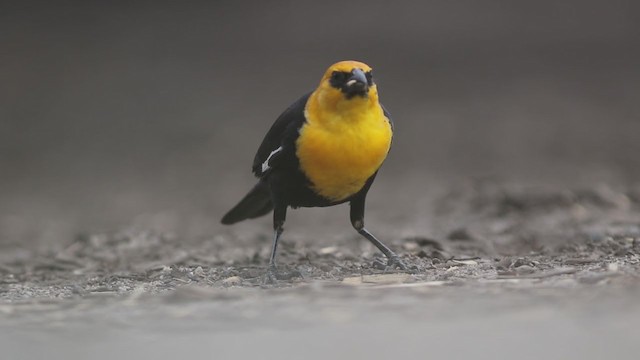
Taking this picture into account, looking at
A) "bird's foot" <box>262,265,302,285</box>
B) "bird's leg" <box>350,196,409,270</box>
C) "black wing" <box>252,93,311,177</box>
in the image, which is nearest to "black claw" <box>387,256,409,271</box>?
"bird's leg" <box>350,196,409,270</box>

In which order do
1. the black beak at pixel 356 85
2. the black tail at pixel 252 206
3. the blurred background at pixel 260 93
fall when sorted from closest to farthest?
1. the black beak at pixel 356 85
2. the black tail at pixel 252 206
3. the blurred background at pixel 260 93

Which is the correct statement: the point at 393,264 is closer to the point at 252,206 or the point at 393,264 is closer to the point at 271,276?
the point at 271,276

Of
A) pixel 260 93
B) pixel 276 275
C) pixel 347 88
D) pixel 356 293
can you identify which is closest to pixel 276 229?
pixel 276 275

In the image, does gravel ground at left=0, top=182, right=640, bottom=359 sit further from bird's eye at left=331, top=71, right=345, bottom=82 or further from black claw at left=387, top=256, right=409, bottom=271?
bird's eye at left=331, top=71, right=345, bottom=82

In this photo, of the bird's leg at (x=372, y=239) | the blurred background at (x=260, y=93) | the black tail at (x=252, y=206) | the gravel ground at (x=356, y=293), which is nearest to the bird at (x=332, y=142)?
the bird's leg at (x=372, y=239)

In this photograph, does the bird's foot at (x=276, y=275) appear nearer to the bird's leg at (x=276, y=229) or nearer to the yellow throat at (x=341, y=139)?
the bird's leg at (x=276, y=229)
